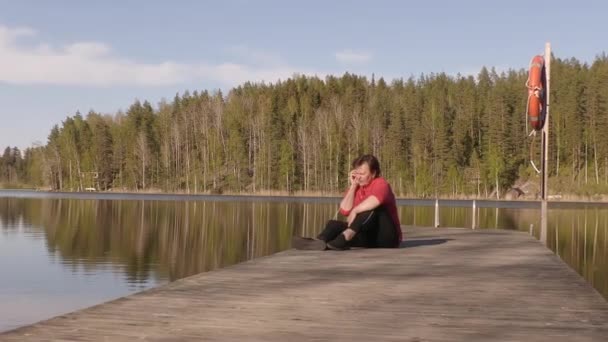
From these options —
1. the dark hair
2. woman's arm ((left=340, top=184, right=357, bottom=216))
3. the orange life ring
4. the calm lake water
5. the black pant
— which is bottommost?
the calm lake water

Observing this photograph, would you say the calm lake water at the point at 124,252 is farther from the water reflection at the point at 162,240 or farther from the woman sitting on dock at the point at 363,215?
the woman sitting on dock at the point at 363,215

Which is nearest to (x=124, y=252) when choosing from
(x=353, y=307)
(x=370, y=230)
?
(x=370, y=230)

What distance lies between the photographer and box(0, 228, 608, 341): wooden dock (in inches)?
238

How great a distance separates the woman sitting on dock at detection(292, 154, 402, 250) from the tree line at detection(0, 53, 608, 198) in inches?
3447

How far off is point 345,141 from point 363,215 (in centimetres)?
11362

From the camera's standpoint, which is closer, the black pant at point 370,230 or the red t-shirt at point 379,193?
the red t-shirt at point 379,193

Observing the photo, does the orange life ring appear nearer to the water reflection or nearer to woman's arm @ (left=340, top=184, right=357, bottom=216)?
woman's arm @ (left=340, top=184, right=357, bottom=216)

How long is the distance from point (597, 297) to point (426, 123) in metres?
116

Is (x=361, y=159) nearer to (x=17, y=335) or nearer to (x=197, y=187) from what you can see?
(x=17, y=335)

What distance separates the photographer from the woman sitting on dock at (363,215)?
12883mm

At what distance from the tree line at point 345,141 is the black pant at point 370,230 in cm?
8734

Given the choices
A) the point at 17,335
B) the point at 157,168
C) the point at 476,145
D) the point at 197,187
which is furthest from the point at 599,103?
the point at 17,335

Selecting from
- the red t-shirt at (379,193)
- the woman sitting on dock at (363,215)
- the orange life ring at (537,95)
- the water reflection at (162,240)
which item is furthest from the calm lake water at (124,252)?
the red t-shirt at (379,193)

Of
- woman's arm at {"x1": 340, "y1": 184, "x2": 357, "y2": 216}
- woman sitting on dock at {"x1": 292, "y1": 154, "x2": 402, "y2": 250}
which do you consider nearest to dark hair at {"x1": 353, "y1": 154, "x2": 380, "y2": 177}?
woman sitting on dock at {"x1": 292, "y1": 154, "x2": 402, "y2": 250}
